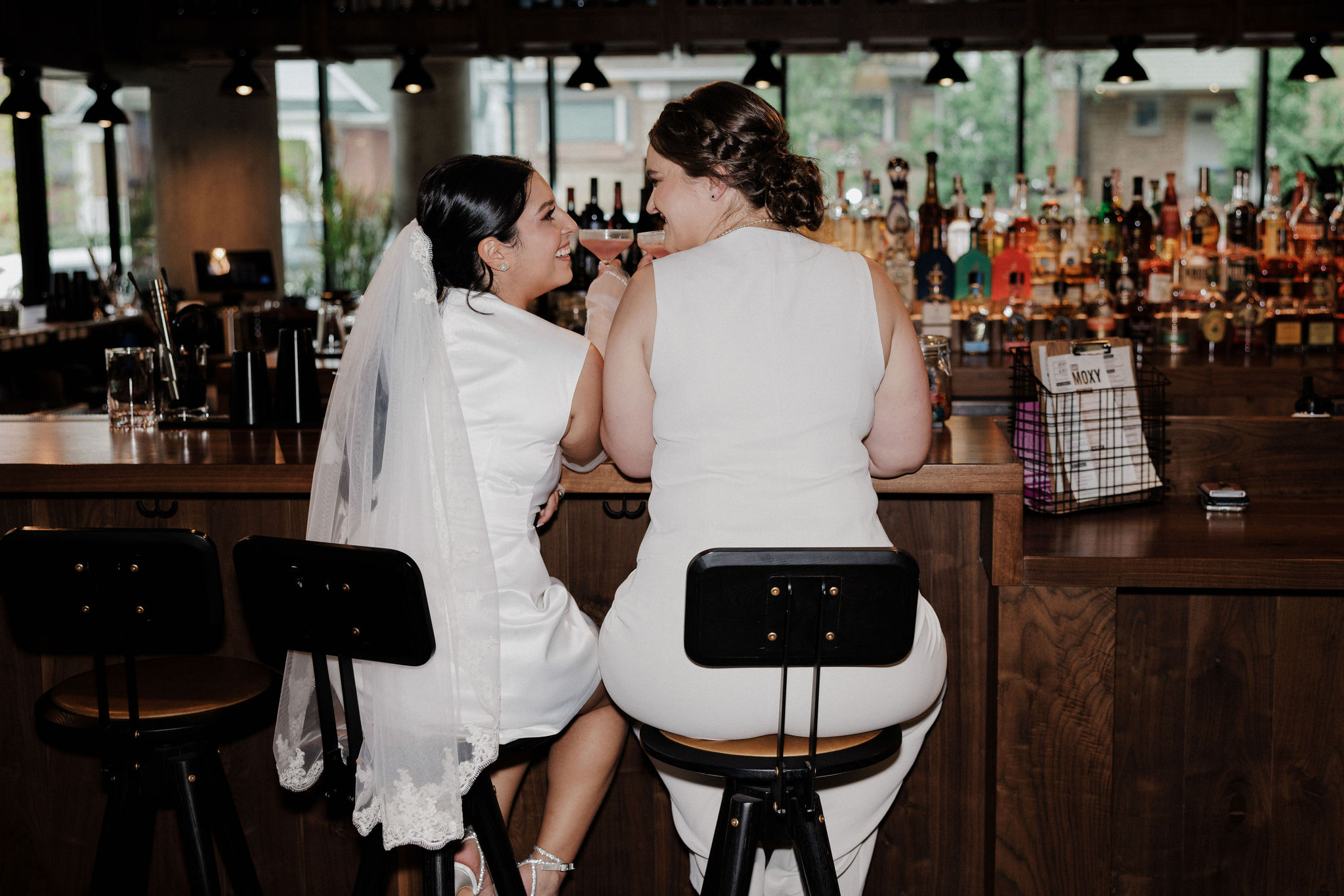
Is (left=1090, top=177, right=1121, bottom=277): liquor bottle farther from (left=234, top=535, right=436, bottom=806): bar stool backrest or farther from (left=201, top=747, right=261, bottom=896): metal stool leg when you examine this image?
(left=201, top=747, right=261, bottom=896): metal stool leg

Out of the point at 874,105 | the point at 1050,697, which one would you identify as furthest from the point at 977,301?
the point at 874,105

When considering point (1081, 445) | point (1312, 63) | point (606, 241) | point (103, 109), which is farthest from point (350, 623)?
point (103, 109)

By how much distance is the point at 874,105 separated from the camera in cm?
789

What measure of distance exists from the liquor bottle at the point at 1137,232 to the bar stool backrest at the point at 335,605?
9.57 ft

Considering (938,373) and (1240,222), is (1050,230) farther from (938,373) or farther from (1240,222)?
(938,373)

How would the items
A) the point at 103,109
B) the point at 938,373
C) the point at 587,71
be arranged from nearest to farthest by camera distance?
the point at 938,373 → the point at 587,71 → the point at 103,109

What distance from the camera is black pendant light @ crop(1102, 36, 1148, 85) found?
16.8 feet

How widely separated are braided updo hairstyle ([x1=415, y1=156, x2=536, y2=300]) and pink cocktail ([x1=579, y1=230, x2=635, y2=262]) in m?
0.34

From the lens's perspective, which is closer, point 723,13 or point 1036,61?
point 723,13

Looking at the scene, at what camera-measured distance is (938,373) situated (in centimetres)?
219

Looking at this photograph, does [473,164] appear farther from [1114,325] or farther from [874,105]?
[874,105]

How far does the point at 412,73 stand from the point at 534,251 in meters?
4.16

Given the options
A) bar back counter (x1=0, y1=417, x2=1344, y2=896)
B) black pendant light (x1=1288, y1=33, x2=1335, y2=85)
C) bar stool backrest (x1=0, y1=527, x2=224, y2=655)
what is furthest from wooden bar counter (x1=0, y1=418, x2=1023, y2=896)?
black pendant light (x1=1288, y1=33, x2=1335, y2=85)

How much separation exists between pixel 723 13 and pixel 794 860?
4.45 metres
